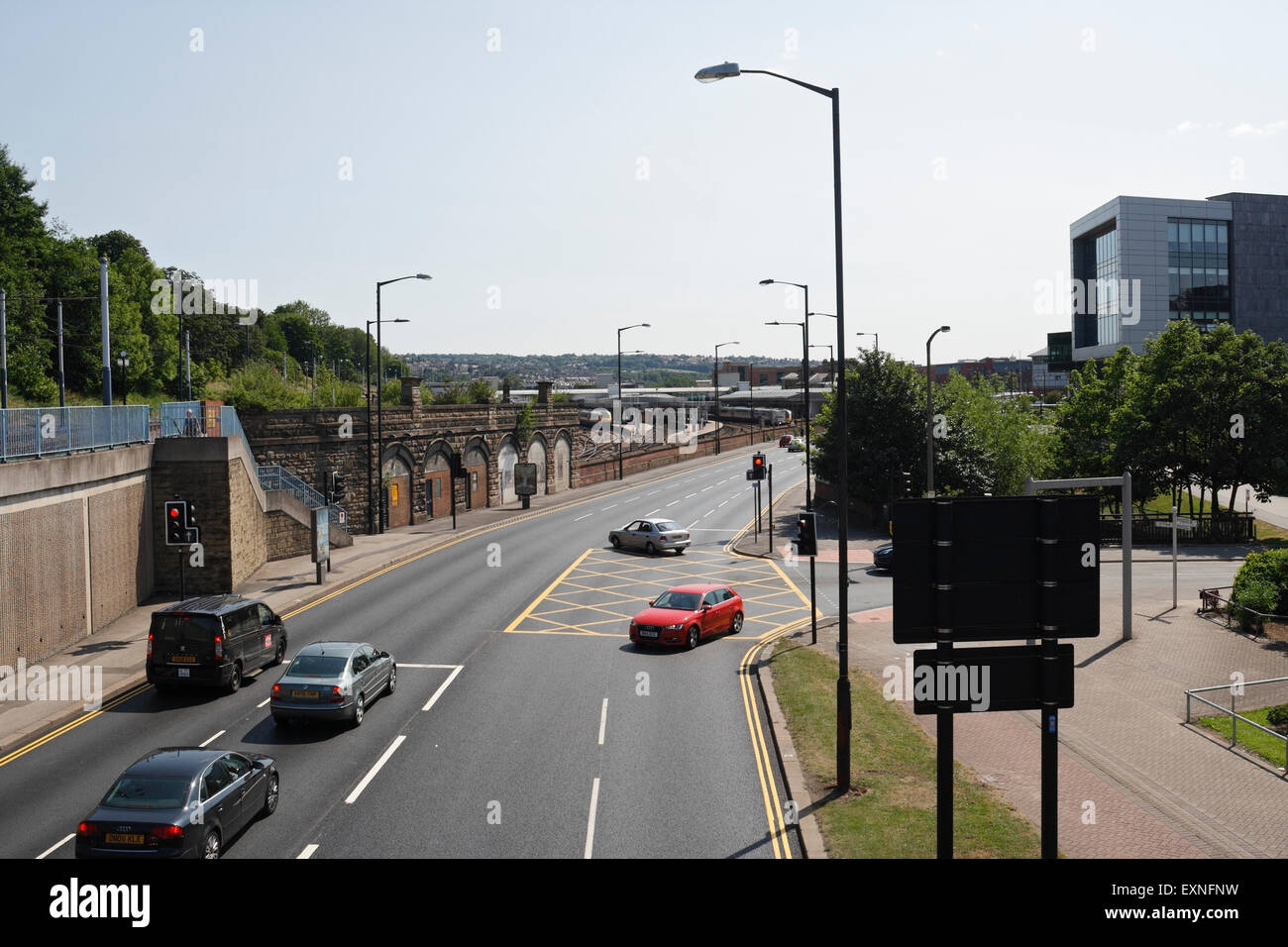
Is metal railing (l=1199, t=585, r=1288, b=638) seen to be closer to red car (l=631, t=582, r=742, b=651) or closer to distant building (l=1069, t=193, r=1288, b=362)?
red car (l=631, t=582, r=742, b=651)

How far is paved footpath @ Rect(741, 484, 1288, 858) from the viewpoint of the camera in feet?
48.3

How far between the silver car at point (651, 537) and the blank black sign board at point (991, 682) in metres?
31.8

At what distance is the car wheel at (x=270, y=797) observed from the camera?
49.3 ft

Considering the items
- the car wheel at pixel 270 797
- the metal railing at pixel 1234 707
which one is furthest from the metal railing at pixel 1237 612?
the car wheel at pixel 270 797

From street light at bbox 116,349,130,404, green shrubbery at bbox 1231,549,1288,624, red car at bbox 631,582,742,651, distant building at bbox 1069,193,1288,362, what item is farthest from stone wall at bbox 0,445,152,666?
distant building at bbox 1069,193,1288,362

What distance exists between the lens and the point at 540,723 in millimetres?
19953

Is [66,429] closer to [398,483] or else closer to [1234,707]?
[398,483]

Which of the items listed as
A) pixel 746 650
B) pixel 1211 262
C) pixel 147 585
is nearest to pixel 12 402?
pixel 147 585

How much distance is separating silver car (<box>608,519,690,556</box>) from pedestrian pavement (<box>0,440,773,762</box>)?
7770 mm

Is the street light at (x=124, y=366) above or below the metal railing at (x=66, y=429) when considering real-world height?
above

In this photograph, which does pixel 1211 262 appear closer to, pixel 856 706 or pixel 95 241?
pixel 856 706

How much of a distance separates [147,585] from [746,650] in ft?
63.6

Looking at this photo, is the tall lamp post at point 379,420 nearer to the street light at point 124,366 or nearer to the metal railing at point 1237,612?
the street light at point 124,366
